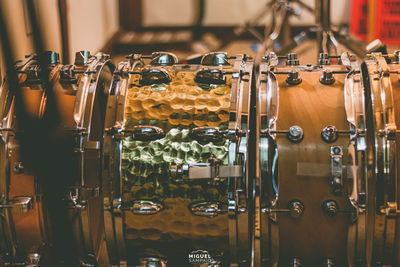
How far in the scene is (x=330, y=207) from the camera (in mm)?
1680

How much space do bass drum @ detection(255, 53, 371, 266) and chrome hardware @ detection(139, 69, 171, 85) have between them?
0.40 metres

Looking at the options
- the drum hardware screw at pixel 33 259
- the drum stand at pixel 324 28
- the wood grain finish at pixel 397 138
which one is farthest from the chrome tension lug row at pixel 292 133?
the drum stand at pixel 324 28

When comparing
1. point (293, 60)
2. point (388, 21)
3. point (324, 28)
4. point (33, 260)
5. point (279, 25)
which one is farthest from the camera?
point (388, 21)

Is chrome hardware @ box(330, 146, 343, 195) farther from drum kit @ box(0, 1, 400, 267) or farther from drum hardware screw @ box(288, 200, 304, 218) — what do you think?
drum hardware screw @ box(288, 200, 304, 218)

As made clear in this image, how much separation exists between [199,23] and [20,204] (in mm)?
4763

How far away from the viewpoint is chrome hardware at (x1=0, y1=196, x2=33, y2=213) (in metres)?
1.76

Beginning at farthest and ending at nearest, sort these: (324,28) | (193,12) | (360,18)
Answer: (193,12)
(360,18)
(324,28)

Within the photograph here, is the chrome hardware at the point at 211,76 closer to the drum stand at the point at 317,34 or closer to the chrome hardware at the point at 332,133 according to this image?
the chrome hardware at the point at 332,133

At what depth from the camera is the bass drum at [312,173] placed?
1.67 meters

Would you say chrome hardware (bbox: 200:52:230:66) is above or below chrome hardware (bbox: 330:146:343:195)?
above

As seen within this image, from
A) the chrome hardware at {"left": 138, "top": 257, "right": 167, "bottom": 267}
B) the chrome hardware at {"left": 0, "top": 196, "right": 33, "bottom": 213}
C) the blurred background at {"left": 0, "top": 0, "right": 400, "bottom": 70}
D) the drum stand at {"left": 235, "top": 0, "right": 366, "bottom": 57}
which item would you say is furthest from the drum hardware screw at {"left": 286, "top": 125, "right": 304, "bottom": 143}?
the blurred background at {"left": 0, "top": 0, "right": 400, "bottom": 70}

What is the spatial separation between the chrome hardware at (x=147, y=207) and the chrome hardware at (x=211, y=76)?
1.78 feet

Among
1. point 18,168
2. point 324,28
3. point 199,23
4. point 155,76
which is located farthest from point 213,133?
point 199,23

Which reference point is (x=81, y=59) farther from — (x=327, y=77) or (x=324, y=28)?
(x=324, y=28)
